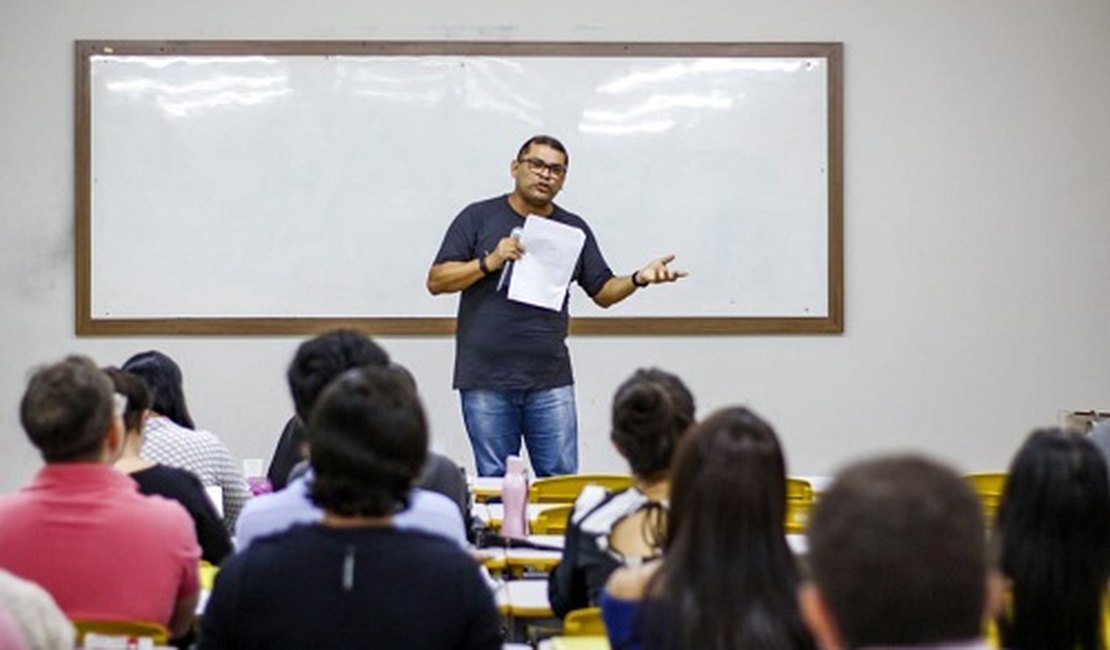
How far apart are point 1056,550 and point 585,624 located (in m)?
0.88

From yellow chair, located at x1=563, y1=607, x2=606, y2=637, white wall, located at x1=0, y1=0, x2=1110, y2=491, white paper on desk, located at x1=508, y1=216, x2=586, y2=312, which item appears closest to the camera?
yellow chair, located at x1=563, y1=607, x2=606, y2=637

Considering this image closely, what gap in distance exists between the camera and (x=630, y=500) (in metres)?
3.39

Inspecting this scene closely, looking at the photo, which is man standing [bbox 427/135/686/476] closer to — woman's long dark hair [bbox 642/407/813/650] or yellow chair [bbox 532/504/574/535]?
yellow chair [bbox 532/504/574/535]

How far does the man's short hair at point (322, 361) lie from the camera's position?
11.9 ft

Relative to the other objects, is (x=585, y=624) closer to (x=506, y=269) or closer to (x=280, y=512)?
(x=280, y=512)

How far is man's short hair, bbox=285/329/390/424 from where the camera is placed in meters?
3.62

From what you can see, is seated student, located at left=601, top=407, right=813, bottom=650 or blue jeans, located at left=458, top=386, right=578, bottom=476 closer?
seated student, located at left=601, top=407, right=813, bottom=650

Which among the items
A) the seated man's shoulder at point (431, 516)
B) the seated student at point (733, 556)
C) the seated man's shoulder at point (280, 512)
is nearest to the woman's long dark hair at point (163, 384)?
the seated man's shoulder at point (280, 512)

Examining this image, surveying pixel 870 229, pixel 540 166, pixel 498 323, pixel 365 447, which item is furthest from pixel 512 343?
pixel 365 447

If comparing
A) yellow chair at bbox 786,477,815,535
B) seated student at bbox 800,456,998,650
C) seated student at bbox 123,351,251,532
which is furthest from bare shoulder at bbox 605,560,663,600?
seated student at bbox 123,351,251,532

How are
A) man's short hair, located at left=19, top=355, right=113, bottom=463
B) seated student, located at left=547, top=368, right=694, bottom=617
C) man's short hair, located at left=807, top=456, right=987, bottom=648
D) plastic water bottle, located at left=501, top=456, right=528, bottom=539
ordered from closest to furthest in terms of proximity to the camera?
man's short hair, located at left=807, top=456, right=987, bottom=648 → man's short hair, located at left=19, top=355, right=113, bottom=463 → seated student, located at left=547, top=368, right=694, bottom=617 → plastic water bottle, located at left=501, top=456, right=528, bottom=539

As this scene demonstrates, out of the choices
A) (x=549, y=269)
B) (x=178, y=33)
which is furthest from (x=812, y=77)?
(x=178, y=33)

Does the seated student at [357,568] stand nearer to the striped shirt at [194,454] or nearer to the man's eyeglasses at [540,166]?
the striped shirt at [194,454]

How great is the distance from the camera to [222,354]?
767cm
